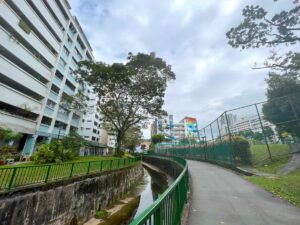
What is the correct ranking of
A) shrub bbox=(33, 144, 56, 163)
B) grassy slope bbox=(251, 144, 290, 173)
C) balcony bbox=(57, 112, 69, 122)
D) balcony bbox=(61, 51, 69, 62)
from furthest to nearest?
1. balcony bbox=(61, 51, 69, 62)
2. balcony bbox=(57, 112, 69, 122)
3. shrub bbox=(33, 144, 56, 163)
4. grassy slope bbox=(251, 144, 290, 173)

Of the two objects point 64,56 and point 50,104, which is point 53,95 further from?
point 64,56

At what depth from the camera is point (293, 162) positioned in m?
10.2

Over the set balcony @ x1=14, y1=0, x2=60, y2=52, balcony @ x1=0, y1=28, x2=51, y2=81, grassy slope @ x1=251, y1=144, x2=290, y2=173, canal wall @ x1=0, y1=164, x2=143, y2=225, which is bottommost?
canal wall @ x1=0, y1=164, x2=143, y2=225

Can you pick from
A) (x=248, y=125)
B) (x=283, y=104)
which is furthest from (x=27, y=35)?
(x=283, y=104)

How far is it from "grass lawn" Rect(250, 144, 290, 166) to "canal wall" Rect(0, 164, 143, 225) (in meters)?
11.0

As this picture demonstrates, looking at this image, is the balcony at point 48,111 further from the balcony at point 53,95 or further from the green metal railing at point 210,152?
the green metal railing at point 210,152

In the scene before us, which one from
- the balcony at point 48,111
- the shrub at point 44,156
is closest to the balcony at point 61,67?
the balcony at point 48,111

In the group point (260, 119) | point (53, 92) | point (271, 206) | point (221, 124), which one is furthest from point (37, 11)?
point (271, 206)

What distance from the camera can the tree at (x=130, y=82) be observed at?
22.8 meters

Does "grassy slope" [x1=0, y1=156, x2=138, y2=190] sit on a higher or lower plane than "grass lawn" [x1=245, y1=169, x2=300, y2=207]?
higher

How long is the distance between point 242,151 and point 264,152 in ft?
4.64

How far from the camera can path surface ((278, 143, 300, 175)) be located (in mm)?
9547

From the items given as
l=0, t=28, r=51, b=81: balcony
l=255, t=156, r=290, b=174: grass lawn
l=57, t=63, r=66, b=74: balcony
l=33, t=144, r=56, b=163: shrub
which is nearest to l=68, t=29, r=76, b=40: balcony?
l=57, t=63, r=66, b=74: balcony

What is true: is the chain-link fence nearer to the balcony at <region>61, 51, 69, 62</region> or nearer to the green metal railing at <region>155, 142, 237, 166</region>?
the green metal railing at <region>155, 142, 237, 166</region>
